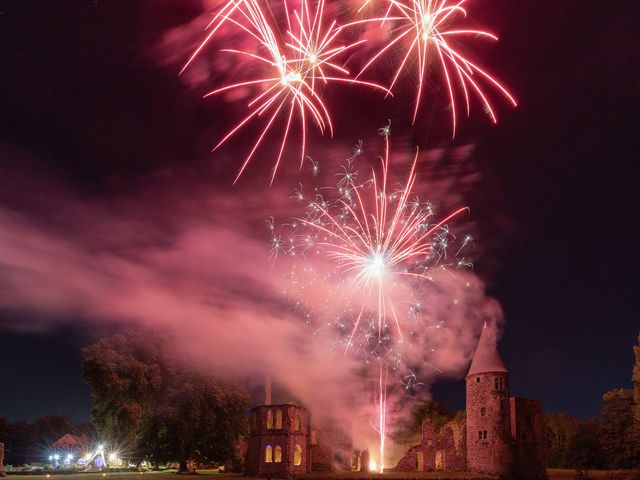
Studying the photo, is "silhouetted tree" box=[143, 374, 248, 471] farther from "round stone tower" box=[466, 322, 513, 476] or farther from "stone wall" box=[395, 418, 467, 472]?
"round stone tower" box=[466, 322, 513, 476]

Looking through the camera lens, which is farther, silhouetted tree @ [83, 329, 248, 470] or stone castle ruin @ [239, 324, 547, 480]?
stone castle ruin @ [239, 324, 547, 480]

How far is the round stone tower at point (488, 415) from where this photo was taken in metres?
48.7

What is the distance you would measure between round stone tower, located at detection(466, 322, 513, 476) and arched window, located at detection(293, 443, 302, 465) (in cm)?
1332

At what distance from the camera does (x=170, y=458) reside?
48000 mm

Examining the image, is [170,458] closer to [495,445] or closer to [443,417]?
[495,445]

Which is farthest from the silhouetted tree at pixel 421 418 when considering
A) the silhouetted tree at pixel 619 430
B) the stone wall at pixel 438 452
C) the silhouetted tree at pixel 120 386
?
the silhouetted tree at pixel 120 386

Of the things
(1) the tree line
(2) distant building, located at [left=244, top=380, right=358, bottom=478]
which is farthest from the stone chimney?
(1) the tree line

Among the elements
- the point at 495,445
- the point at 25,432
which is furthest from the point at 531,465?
the point at 25,432

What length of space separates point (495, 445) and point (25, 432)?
256ft

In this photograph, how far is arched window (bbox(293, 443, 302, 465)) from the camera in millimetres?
51656

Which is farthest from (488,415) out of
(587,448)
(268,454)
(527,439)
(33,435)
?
(33,435)

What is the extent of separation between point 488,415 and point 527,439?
344cm

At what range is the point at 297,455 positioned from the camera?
52375mm

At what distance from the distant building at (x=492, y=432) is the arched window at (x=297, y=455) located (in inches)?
379
